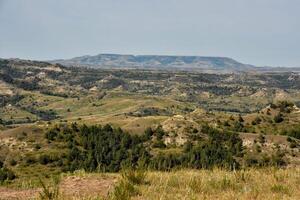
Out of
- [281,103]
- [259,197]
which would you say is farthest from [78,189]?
[281,103]

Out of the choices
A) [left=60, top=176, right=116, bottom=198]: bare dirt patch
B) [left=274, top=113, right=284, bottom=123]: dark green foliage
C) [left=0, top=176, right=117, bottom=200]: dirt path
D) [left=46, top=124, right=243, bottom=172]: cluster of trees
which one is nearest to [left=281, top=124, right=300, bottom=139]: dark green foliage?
[left=274, top=113, right=284, bottom=123]: dark green foliage

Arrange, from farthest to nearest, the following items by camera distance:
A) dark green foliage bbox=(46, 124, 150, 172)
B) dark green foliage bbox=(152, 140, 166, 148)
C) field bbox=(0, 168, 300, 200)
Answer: dark green foliage bbox=(152, 140, 166, 148), dark green foliage bbox=(46, 124, 150, 172), field bbox=(0, 168, 300, 200)

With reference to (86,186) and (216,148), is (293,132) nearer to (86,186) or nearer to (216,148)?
(216,148)

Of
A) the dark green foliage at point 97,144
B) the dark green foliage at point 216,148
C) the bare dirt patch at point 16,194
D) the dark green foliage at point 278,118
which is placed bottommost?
the dark green foliage at point 97,144

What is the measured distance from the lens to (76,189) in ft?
40.9

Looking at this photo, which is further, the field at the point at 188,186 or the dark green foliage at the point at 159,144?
the dark green foliage at the point at 159,144

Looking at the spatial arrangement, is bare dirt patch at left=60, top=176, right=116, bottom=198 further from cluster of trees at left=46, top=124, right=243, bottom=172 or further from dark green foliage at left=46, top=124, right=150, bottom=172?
dark green foliage at left=46, top=124, right=150, bottom=172

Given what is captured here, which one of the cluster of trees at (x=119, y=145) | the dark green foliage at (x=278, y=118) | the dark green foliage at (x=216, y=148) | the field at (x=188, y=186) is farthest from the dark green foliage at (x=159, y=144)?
the field at (x=188, y=186)

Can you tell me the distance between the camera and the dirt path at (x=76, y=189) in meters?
11.5

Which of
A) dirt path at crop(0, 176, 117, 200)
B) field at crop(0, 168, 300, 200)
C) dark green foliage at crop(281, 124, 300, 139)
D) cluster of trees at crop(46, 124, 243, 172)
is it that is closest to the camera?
field at crop(0, 168, 300, 200)

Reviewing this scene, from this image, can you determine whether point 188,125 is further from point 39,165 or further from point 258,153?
point 39,165

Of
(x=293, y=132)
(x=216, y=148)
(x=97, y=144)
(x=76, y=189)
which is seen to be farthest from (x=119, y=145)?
(x=76, y=189)

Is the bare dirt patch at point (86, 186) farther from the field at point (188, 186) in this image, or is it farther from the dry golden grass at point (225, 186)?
the dry golden grass at point (225, 186)

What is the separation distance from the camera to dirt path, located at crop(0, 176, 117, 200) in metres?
11.5
